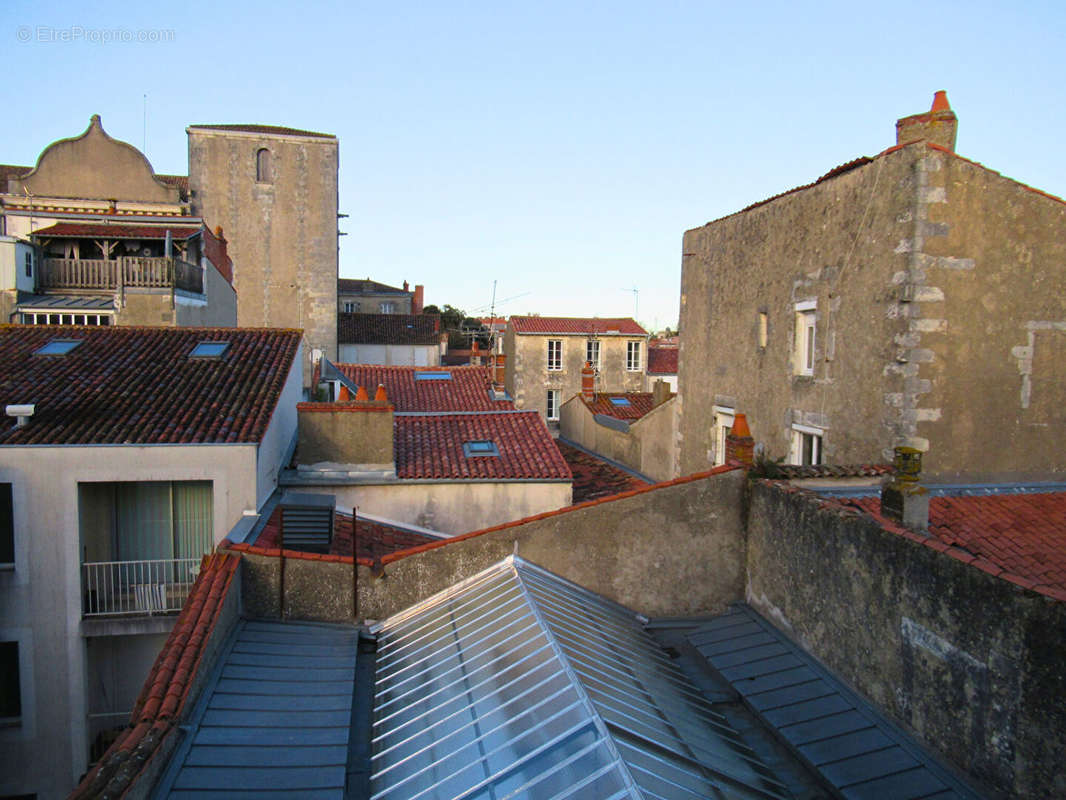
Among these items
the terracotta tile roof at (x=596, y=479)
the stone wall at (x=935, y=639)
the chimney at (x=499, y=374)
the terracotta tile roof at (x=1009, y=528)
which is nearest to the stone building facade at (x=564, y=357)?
the chimney at (x=499, y=374)

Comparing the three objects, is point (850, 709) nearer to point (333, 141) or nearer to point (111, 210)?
point (111, 210)

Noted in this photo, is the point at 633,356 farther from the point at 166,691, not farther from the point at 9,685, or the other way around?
the point at 166,691

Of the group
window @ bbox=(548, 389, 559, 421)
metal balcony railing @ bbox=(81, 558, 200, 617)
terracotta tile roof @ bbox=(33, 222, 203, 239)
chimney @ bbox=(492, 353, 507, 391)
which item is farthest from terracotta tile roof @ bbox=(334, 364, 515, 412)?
window @ bbox=(548, 389, 559, 421)

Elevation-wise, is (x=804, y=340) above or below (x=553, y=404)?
above

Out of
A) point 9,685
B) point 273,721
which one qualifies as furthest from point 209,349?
point 273,721

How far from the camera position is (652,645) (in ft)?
26.6

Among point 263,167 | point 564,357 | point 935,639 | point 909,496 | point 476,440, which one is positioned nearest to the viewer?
point 935,639

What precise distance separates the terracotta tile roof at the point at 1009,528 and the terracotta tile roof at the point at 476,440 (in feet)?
23.6

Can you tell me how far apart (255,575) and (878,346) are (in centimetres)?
840

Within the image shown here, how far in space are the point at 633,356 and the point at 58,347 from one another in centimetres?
2972

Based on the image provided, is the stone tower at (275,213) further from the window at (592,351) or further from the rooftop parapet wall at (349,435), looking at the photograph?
the rooftop parapet wall at (349,435)

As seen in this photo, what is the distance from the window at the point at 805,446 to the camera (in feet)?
38.5

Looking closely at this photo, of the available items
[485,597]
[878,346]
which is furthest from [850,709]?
[878,346]

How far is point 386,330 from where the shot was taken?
44938 millimetres
